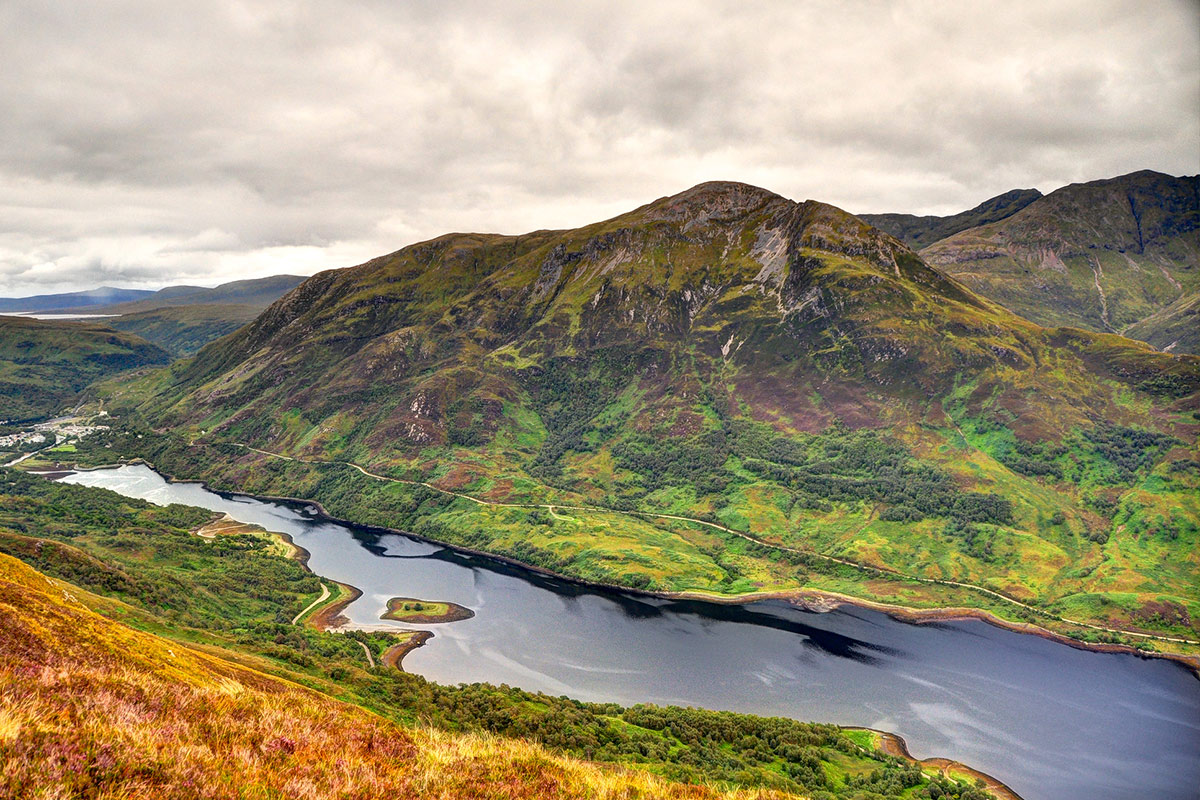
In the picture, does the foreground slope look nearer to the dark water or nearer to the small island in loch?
the dark water

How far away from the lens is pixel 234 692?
18.4m

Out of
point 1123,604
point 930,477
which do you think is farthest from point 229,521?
point 1123,604

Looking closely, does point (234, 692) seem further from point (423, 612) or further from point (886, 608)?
point (886, 608)

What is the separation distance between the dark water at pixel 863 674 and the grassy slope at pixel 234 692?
1565 centimetres

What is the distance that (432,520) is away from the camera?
190 m

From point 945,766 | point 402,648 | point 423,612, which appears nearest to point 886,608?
point 945,766

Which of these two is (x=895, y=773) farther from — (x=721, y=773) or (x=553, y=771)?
(x=553, y=771)

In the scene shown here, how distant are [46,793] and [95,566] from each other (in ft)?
381

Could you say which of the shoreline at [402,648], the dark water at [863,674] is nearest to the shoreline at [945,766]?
the dark water at [863,674]

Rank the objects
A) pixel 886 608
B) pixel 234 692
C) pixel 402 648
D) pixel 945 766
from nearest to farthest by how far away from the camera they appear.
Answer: pixel 234 692 < pixel 945 766 < pixel 402 648 < pixel 886 608

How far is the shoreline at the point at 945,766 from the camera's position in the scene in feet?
262

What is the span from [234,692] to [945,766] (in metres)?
97.4

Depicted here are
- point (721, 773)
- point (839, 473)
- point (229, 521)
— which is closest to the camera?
point (721, 773)

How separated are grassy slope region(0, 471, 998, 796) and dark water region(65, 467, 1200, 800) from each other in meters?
15.7
